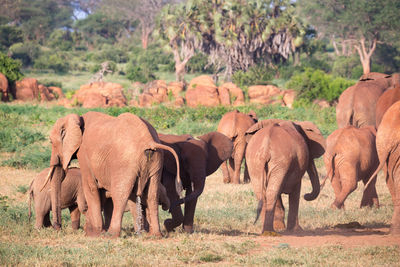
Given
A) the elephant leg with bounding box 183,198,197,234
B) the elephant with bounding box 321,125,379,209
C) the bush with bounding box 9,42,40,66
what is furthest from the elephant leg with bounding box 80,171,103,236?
the bush with bounding box 9,42,40,66

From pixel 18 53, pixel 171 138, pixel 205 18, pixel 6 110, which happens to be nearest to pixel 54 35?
pixel 18 53

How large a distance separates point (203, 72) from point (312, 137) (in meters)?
36.4

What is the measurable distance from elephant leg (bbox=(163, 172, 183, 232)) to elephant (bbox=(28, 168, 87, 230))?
4.08 feet

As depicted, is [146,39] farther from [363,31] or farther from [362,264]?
[362,264]

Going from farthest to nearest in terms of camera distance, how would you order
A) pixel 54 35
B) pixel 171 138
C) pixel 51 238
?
1. pixel 54 35
2. pixel 171 138
3. pixel 51 238

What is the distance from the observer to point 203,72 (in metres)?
45.4

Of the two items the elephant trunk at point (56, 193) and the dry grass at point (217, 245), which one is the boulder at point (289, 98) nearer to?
the dry grass at point (217, 245)

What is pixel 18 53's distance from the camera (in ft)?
159

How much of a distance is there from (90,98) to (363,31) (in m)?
24.4

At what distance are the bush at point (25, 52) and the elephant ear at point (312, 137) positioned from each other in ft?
137

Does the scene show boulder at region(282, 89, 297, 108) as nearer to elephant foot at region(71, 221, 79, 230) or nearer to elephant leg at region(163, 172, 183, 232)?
elephant foot at region(71, 221, 79, 230)

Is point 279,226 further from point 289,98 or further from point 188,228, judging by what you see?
point 289,98

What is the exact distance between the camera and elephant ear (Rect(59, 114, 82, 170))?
8.40 metres

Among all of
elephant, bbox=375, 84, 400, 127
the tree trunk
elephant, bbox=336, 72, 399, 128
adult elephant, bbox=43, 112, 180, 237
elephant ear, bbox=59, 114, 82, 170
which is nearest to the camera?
adult elephant, bbox=43, 112, 180, 237
